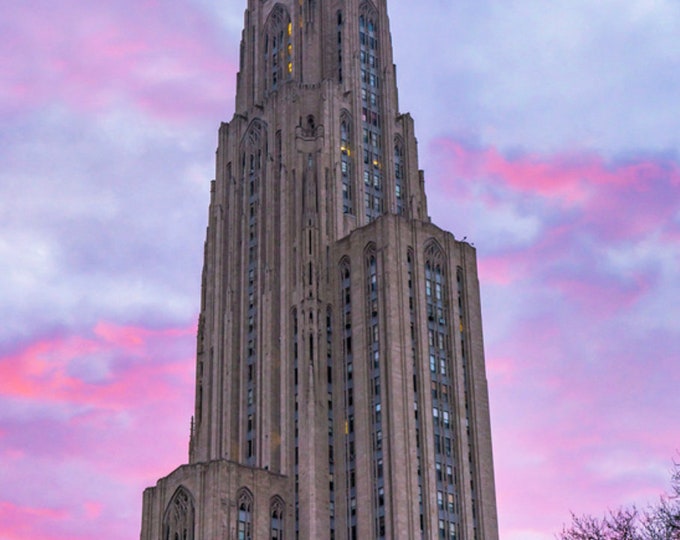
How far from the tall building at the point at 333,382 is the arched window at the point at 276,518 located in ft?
0.61

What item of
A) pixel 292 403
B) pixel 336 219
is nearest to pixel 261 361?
pixel 292 403

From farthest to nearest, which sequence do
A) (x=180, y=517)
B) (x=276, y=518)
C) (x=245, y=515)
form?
1. (x=276, y=518)
2. (x=180, y=517)
3. (x=245, y=515)

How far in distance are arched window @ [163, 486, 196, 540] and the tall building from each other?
260mm

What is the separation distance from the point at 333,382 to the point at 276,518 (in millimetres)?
22687

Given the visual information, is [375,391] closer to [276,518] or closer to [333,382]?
[333,382]

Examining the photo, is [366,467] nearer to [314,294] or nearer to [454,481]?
[454,481]

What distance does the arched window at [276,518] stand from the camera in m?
167

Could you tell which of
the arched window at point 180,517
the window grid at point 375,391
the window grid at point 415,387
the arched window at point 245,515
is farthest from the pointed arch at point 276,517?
the window grid at point 415,387

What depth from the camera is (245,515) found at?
538ft

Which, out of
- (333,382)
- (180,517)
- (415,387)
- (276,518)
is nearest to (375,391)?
(415,387)

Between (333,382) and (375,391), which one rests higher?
(333,382)

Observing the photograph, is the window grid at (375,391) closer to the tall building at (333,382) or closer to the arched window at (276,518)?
the tall building at (333,382)

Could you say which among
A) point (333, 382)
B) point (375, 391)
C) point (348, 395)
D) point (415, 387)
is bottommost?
point (375, 391)

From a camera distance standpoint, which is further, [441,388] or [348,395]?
[441,388]
